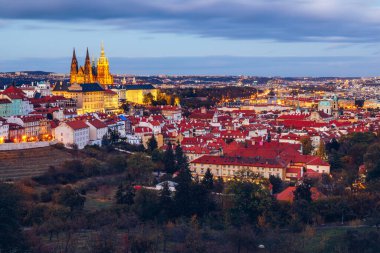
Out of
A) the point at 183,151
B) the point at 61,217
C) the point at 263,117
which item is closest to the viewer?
the point at 61,217

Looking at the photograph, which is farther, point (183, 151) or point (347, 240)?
point (183, 151)

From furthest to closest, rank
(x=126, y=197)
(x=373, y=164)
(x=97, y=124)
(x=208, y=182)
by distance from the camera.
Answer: (x=97, y=124) → (x=373, y=164) → (x=208, y=182) → (x=126, y=197)

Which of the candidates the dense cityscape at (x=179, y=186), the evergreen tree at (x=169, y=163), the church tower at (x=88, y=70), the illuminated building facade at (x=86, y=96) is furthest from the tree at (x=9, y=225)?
the church tower at (x=88, y=70)

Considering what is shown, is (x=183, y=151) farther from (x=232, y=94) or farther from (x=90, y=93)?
(x=232, y=94)

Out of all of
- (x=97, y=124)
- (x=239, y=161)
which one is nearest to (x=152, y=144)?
(x=97, y=124)

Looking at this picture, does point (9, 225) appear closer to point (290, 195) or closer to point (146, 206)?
point (146, 206)

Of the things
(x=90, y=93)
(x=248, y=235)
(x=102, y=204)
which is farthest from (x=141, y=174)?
(x=90, y=93)

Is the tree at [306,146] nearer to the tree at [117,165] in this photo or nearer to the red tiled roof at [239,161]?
the red tiled roof at [239,161]
